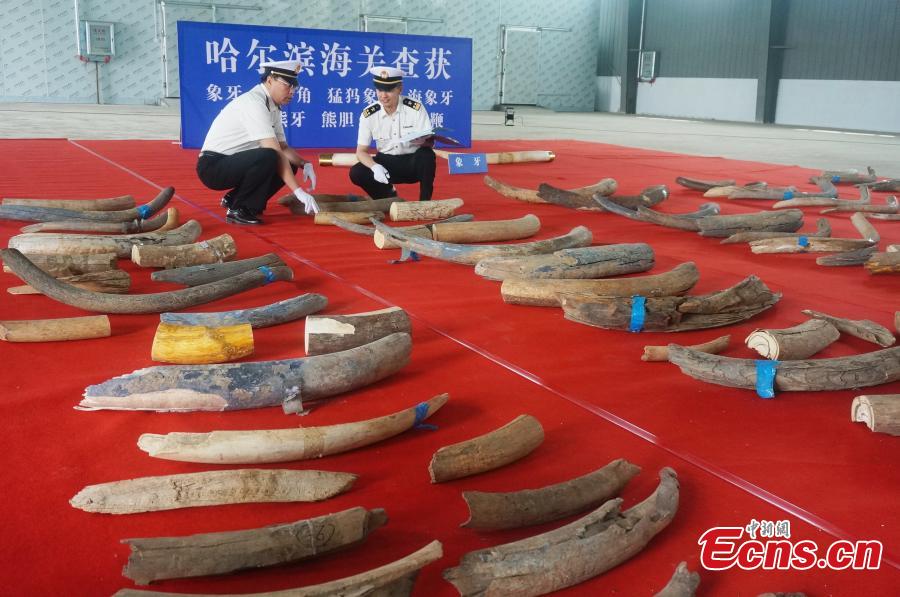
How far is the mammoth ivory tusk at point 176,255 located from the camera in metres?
3.93

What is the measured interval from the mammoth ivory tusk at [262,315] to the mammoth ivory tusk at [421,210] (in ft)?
6.69

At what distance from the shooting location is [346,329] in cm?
280

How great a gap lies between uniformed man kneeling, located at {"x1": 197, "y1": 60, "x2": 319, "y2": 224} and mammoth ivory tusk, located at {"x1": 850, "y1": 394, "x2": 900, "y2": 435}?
3.53m

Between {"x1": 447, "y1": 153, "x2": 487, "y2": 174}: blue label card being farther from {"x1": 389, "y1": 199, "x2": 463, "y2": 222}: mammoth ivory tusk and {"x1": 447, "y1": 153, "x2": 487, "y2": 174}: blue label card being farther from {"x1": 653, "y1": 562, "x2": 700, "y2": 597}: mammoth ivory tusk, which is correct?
{"x1": 653, "y1": 562, "x2": 700, "y2": 597}: mammoth ivory tusk

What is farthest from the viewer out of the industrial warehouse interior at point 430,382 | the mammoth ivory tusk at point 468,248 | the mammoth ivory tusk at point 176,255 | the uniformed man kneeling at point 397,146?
the uniformed man kneeling at point 397,146

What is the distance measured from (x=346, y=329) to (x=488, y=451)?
882mm

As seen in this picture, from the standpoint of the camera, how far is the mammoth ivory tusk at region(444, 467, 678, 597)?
1581 millimetres

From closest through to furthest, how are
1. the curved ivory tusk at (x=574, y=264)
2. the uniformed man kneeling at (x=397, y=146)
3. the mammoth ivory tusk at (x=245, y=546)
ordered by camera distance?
the mammoth ivory tusk at (x=245, y=546) → the curved ivory tusk at (x=574, y=264) → the uniformed man kneeling at (x=397, y=146)

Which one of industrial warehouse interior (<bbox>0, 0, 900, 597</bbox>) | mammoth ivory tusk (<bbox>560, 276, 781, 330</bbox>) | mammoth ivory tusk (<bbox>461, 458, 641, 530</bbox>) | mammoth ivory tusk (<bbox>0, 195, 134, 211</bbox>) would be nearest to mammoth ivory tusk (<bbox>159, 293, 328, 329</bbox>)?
industrial warehouse interior (<bbox>0, 0, 900, 597</bbox>)

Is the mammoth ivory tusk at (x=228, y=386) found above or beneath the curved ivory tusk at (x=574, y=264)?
beneath

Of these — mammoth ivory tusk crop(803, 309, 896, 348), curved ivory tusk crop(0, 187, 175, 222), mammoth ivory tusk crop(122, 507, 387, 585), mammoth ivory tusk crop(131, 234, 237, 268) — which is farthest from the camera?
curved ivory tusk crop(0, 187, 175, 222)

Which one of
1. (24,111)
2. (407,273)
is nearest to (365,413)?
(407,273)

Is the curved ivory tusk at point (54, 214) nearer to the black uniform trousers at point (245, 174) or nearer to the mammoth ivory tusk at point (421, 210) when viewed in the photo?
the black uniform trousers at point (245, 174)

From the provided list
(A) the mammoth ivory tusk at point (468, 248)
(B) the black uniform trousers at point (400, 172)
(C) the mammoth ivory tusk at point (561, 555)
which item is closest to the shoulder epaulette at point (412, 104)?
(B) the black uniform trousers at point (400, 172)
